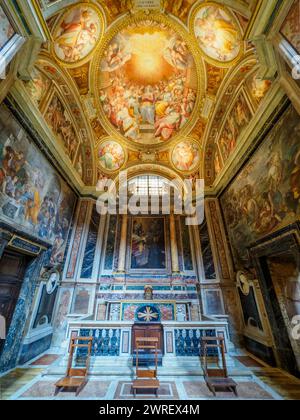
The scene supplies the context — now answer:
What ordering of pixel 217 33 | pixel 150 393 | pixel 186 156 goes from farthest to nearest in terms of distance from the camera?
pixel 186 156, pixel 217 33, pixel 150 393

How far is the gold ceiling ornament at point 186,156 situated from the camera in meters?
9.79

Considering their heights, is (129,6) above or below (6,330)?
above

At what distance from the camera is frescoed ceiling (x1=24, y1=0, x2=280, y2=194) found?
5781mm

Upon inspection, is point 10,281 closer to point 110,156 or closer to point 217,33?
point 110,156

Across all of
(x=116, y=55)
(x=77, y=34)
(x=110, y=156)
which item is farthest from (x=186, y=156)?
(x=77, y=34)

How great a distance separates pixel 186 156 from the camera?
10109 mm

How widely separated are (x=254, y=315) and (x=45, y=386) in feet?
20.9

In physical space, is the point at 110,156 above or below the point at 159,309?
above

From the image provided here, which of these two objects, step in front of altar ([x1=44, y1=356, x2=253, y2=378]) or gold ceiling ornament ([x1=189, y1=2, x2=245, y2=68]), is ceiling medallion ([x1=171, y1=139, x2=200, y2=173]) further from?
step in front of altar ([x1=44, y1=356, x2=253, y2=378])

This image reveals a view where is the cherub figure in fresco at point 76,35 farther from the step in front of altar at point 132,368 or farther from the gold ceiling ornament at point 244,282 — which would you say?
the gold ceiling ornament at point 244,282

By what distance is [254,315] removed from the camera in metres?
6.05

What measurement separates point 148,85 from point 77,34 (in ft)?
12.2

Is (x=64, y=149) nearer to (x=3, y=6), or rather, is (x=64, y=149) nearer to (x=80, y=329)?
(x=3, y=6)
